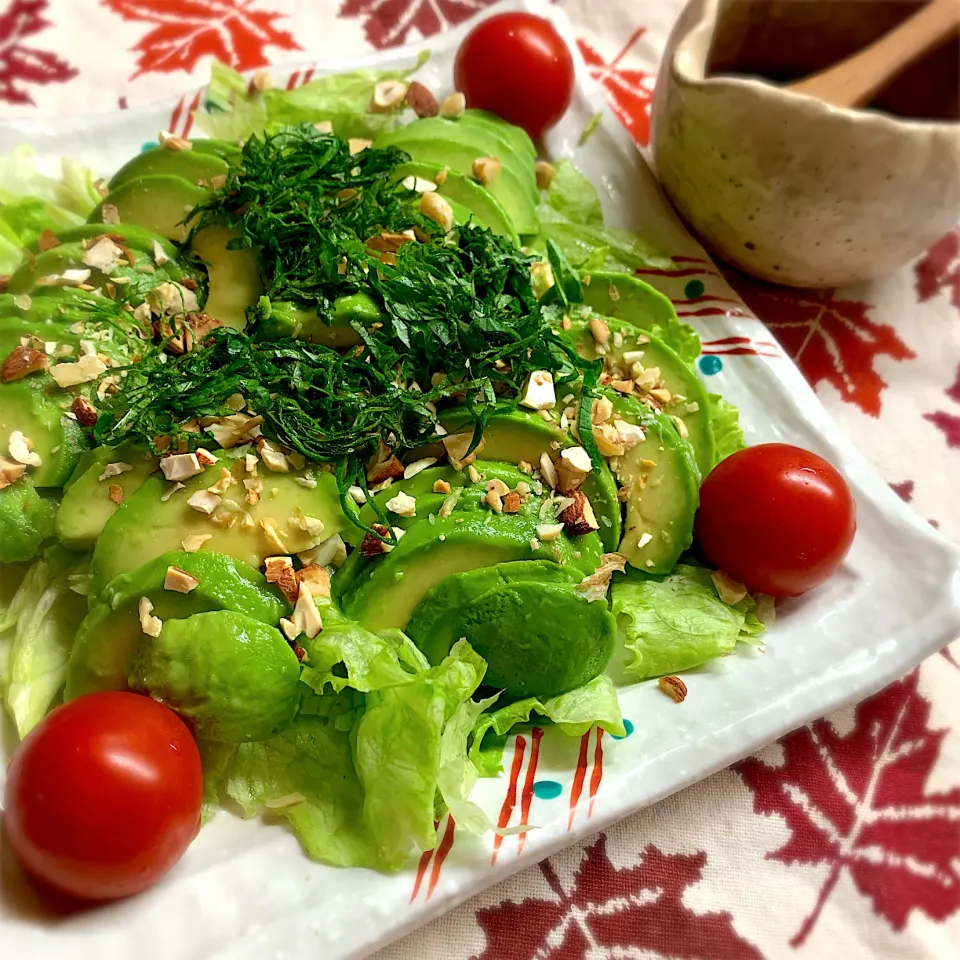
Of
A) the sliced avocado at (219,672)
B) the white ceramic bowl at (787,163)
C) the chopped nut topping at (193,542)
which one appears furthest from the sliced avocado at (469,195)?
the sliced avocado at (219,672)

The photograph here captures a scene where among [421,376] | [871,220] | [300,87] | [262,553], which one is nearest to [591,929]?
[262,553]

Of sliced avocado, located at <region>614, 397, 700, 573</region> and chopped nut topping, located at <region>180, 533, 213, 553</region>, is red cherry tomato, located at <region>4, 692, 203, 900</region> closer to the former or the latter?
chopped nut topping, located at <region>180, 533, 213, 553</region>

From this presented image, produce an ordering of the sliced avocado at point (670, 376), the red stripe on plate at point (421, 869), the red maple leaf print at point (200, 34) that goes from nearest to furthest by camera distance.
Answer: the red stripe on plate at point (421, 869)
the sliced avocado at point (670, 376)
the red maple leaf print at point (200, 34)

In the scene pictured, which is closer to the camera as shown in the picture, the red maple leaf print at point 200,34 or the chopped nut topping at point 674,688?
the chopped nut topping at point 674,688

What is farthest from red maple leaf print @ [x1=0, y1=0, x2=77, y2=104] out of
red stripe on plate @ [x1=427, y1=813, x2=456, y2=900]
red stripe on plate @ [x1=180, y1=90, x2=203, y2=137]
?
red stripe on plate @ [x1=427, y1=813, x2=456, y2=900]

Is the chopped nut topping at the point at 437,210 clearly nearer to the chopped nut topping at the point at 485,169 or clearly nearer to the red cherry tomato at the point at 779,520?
the chopped nut topping at the point at 485,169

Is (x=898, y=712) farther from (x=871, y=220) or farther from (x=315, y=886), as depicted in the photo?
(x=315, y=886)
